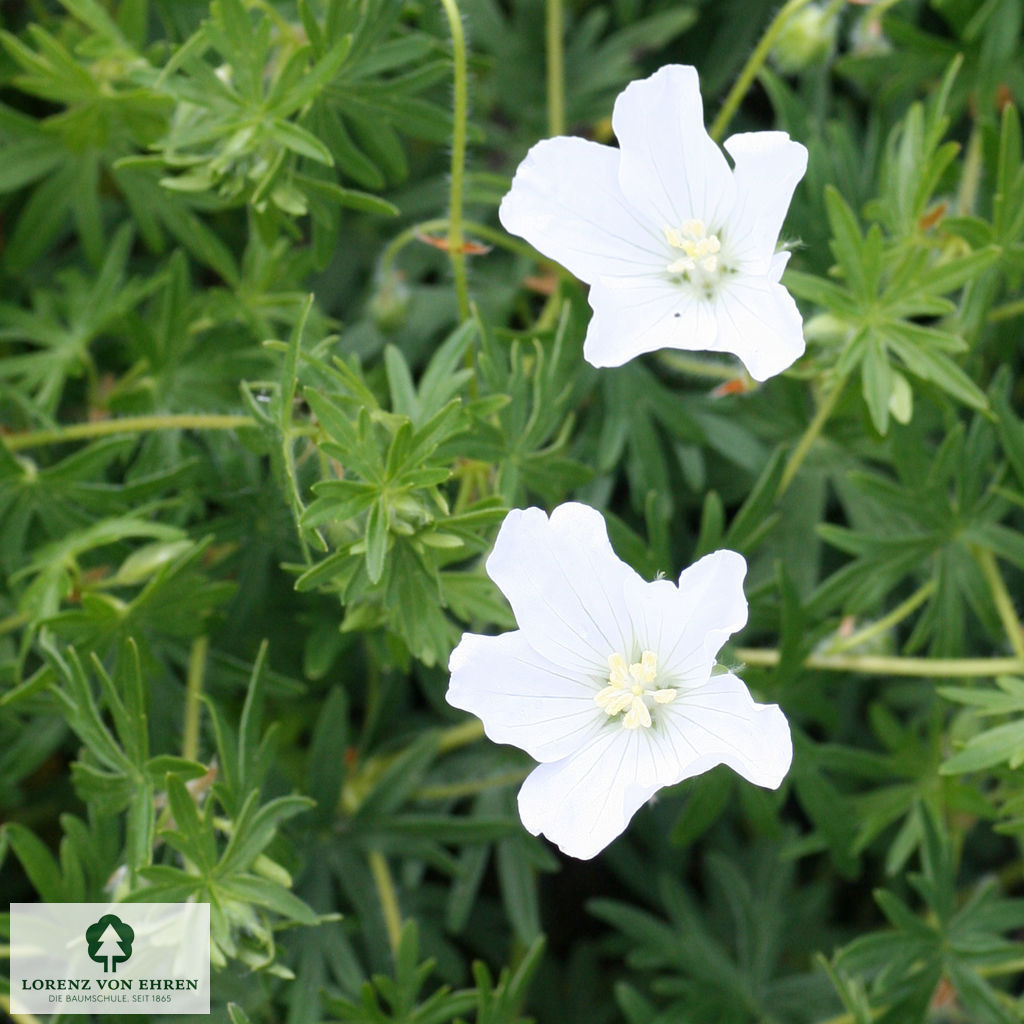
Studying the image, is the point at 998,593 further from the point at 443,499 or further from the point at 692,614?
the point at 443,499

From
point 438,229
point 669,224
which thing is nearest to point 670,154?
point 669,224

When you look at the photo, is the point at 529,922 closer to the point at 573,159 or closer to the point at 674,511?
the point at 674,511

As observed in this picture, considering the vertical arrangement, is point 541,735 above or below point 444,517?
below

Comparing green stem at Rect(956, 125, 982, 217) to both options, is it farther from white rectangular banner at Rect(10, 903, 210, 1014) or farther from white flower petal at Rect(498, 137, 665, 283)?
white rectangular banner at Rect(10, 903, 210, 1014)

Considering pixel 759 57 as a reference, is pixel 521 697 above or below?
below

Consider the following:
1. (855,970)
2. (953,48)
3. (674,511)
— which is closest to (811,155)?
(953,48)

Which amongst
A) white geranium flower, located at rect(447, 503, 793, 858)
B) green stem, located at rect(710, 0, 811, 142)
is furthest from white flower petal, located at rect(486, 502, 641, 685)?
green stem, located at rect(710, 0, 811, 142)

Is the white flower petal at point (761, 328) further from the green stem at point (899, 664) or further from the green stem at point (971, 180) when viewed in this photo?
the green stem at point (971, 180)
